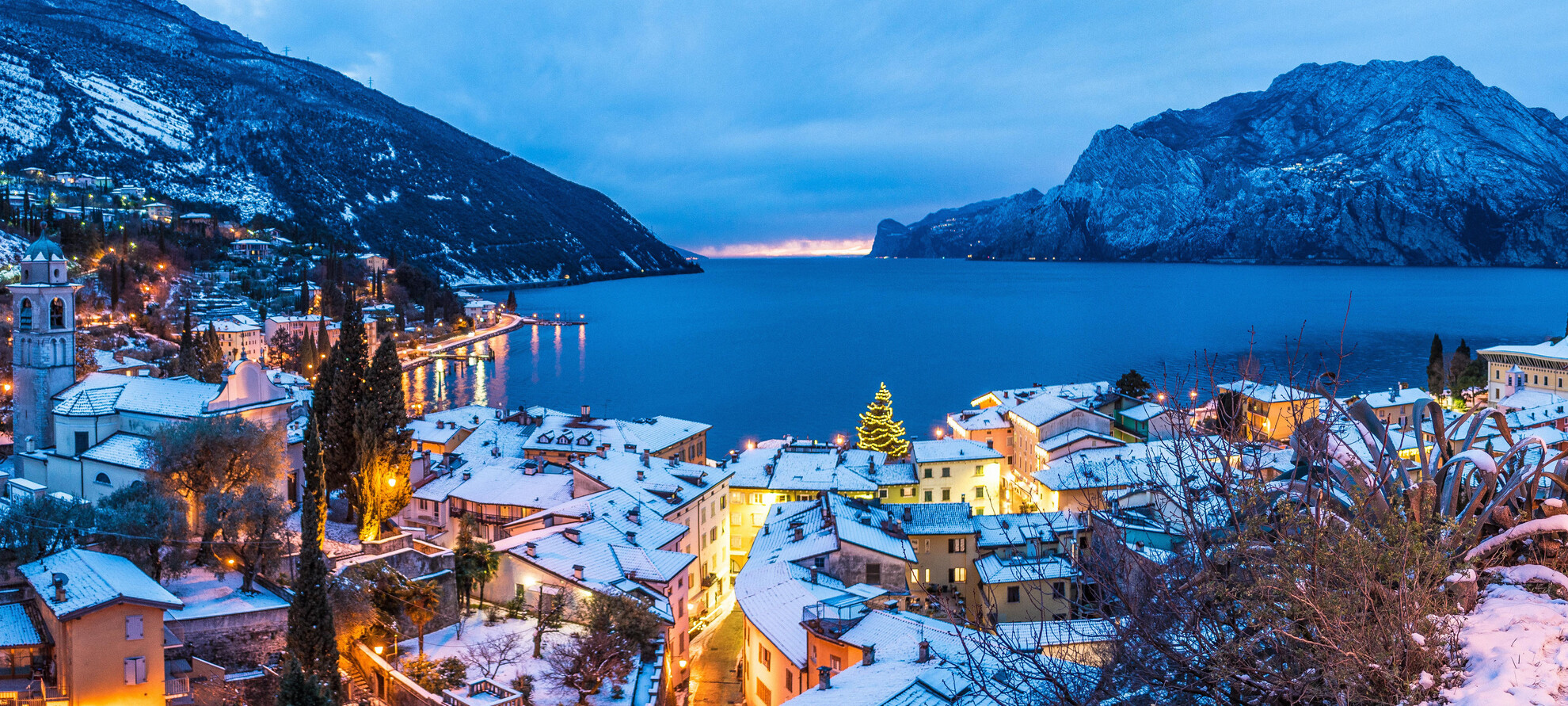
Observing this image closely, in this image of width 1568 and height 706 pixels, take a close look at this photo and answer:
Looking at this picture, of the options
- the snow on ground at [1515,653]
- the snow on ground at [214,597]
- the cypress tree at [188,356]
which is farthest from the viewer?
the cypress tree at [188,356]

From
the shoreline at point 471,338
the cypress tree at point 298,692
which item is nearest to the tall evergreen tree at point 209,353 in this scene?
the shoreline at point 471,338

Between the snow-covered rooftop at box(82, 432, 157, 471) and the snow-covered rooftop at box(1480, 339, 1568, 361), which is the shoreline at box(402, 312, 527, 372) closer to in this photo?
the snow-covered rooftop at box(82, 432, 157, 471)

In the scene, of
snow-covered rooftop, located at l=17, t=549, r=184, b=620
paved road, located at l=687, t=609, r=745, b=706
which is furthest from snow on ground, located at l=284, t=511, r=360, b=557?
paved road, located at l=687, t=609, r=745, b=706

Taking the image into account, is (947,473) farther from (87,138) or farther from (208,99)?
(208,99)

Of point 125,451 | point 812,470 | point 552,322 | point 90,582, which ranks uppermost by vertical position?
point 125,451

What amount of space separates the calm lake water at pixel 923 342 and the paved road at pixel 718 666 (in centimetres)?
1131

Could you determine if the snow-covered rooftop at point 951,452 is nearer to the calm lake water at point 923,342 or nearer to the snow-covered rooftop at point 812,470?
the snow-covered rooftop at point 812,470

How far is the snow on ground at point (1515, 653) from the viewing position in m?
3.82

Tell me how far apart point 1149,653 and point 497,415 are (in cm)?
3560

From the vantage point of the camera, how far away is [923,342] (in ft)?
293

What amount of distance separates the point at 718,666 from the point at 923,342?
231 ft

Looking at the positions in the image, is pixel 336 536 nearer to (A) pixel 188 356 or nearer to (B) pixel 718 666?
(B) pixel 718 666

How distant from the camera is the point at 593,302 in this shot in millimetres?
144250

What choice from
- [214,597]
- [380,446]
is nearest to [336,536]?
[380,446]
